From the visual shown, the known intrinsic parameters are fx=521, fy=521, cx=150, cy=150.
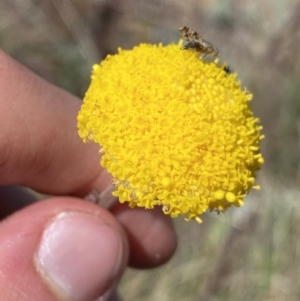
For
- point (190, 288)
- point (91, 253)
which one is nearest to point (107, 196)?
point (91, 253)

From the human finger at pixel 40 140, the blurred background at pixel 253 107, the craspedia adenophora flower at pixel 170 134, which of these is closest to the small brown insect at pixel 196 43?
the craspedia adenophora flower at pixel 170 134

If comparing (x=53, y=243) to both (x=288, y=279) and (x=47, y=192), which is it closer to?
(x=47, y=192)

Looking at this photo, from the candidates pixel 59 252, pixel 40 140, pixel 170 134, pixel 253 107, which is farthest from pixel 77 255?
pixel 253 107

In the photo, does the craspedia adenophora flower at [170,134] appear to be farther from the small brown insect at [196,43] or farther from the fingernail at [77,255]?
the fingernail at [77,255]

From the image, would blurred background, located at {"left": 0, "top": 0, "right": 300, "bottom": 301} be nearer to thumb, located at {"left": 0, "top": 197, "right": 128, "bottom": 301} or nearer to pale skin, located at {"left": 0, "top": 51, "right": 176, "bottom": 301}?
pale skin, located at {"left": 0, "top": 51, "right": 176, "bottom": 301}

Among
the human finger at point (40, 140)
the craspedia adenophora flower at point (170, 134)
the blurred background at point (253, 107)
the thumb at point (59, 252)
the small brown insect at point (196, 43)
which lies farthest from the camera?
the blurred background at point (253, 107)
